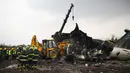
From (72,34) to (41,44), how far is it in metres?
5.94

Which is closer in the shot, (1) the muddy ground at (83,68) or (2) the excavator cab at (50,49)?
(1) the muddy ground at (83,68)

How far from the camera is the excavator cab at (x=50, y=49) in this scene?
18938mm

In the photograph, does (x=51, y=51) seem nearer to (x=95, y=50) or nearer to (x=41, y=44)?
(x=41, y=44)

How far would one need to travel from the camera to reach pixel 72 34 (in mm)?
15586

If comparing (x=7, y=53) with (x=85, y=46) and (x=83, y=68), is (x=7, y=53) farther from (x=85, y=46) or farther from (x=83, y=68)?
(x=83, y=68)

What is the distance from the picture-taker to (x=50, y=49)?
19.0 m

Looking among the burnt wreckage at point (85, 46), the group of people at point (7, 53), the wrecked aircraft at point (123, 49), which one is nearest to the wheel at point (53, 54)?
the burnt wreckage at point (85, 46)

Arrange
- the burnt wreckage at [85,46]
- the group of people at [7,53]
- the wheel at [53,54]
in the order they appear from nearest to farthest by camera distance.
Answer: the burnt wreckage at [85,46] → the wheel at [53,54] → the group of people at [7,53]

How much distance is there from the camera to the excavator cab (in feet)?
62.1

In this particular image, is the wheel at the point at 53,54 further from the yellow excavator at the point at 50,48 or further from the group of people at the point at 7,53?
the group of people at the point at 7,53

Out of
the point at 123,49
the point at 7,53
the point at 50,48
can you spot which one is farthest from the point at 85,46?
the point at 7,53

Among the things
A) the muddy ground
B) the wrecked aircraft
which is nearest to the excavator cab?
the muddy ground

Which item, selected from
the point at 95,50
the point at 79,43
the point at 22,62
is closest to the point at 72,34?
the point at 79,43

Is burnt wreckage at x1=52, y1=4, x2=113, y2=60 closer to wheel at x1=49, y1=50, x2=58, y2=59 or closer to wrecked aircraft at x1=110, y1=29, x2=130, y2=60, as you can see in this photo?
wheel at x1=49, y1=50, x2=58, y2=59
